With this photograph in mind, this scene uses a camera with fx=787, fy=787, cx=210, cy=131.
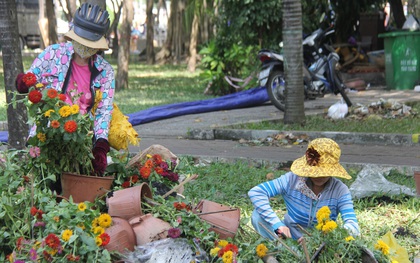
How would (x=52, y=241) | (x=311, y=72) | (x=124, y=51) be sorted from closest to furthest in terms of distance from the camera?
1. (x=52, y=241)
2. (x=311, y=72)
3. (x=124, y=51)

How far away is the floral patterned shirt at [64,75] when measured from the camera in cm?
543

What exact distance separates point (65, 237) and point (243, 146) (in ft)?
18.9

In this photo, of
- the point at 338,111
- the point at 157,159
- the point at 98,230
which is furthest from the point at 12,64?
the point at 338,111

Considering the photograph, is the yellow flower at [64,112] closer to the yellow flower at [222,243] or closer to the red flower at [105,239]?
the red flower at [105,239]

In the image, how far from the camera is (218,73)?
618 inches

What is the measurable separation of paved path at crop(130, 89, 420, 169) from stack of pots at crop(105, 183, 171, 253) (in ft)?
12.4

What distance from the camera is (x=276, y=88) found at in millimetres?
12492

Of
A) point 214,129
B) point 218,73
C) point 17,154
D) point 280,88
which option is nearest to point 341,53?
point 218,73

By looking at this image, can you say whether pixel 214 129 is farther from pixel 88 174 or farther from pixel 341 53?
pixel 341 53

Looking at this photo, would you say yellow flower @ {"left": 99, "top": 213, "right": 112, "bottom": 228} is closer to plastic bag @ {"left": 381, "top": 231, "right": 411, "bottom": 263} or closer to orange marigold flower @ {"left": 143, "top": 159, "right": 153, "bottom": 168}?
orange marigold flower @ {"left": 143, "top": 159, "right": 153, "bottom": 168}

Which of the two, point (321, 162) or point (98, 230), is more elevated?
point (321, 162)

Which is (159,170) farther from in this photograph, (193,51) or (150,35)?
(150,35)

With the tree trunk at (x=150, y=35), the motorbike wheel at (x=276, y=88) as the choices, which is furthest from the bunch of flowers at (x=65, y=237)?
the tree trunk at (x=150, y=35)

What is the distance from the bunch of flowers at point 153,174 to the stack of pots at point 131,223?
0.35m
